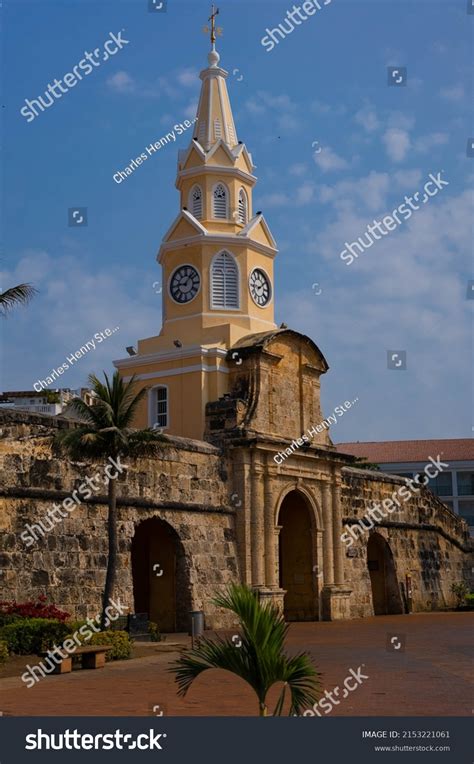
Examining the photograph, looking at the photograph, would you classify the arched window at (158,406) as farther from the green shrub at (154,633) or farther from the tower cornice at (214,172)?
the green shrub at (154,633)

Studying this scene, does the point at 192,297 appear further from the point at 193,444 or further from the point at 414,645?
the point at 414,645

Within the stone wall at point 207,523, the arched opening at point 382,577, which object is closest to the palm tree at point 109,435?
the stone wall at point 207,523

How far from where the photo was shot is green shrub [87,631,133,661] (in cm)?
1861

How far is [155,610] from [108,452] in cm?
796

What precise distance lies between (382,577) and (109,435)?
19614 millimetres

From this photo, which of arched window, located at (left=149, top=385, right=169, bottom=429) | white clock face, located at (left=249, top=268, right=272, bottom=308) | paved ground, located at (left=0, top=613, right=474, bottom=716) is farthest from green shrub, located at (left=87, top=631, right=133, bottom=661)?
white clock face, located at (left=249, top=268, right=272, bottom=308)

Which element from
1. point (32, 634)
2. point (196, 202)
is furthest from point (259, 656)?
point (196, 202)

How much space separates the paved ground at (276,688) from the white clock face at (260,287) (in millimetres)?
15278

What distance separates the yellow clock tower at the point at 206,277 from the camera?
3117 centimetres

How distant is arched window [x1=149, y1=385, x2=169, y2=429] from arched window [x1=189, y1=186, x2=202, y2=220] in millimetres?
6645

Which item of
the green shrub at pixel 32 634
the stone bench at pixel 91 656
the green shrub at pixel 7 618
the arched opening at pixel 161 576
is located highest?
the arched opening at pixel 161 576

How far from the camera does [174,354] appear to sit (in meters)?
31.7

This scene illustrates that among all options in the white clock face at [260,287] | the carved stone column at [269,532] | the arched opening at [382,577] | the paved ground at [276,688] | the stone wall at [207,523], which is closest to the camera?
the paved ground at [276,688]
